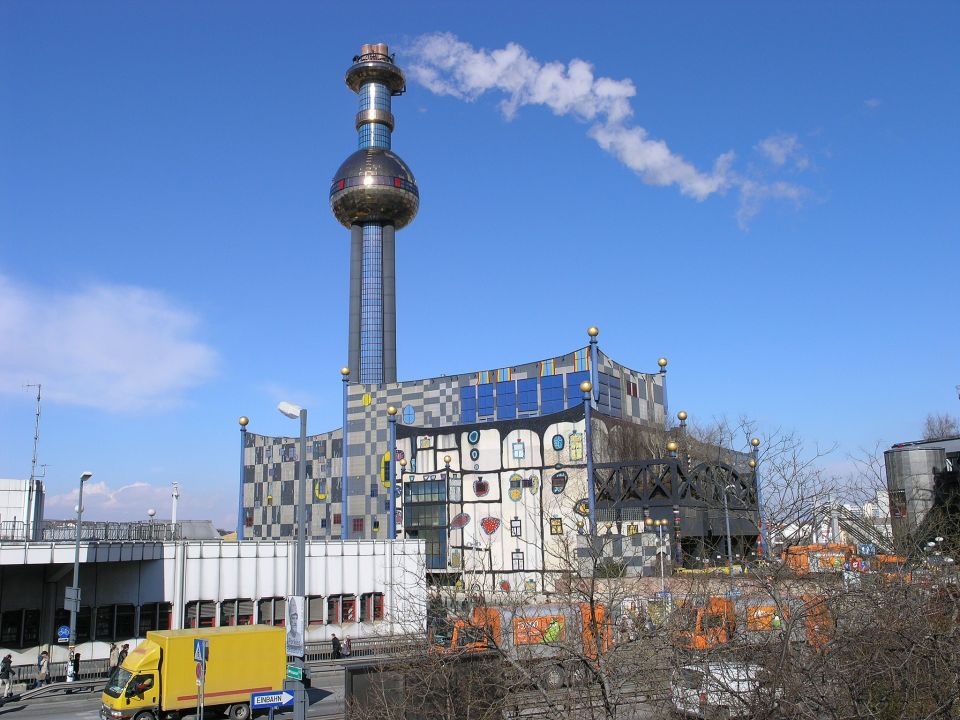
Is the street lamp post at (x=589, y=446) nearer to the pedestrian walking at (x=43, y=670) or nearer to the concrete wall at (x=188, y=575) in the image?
the concrete wall at (x=188, y=575)

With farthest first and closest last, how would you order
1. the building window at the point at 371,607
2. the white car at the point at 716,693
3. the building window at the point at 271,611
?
the building window at the point at 371,607
the building window at the point at 271,611
the white car at the point at 716,693

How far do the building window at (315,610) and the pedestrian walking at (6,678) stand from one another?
39.2 ft

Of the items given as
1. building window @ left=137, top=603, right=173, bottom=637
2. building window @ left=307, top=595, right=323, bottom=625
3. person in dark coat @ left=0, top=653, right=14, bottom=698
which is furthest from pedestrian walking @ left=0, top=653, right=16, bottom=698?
building window @ left=307, top=595, right=323, bottom=625

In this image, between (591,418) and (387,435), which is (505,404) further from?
(591,418)

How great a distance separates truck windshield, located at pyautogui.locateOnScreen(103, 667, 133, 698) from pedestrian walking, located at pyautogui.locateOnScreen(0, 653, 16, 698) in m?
8.19

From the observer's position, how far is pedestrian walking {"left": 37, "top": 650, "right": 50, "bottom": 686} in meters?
28.5

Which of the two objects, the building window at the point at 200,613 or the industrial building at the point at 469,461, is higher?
the industrial building at the point at 469,461

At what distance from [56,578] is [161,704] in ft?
43.7

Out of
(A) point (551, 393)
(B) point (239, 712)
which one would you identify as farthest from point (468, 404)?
(B) point (239, 712)

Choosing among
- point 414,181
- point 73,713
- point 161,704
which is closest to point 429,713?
point 161,704

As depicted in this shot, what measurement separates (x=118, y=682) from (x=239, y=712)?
9.87 feet

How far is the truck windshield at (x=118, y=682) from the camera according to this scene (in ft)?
66.1

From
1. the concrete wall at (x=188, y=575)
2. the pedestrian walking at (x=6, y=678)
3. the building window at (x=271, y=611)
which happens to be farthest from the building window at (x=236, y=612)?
the pedestrian walking at (x=6, y=678)

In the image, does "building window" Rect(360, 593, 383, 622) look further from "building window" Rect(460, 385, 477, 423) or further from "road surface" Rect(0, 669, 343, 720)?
"building window" Rect(460, 385, 477, 423)
